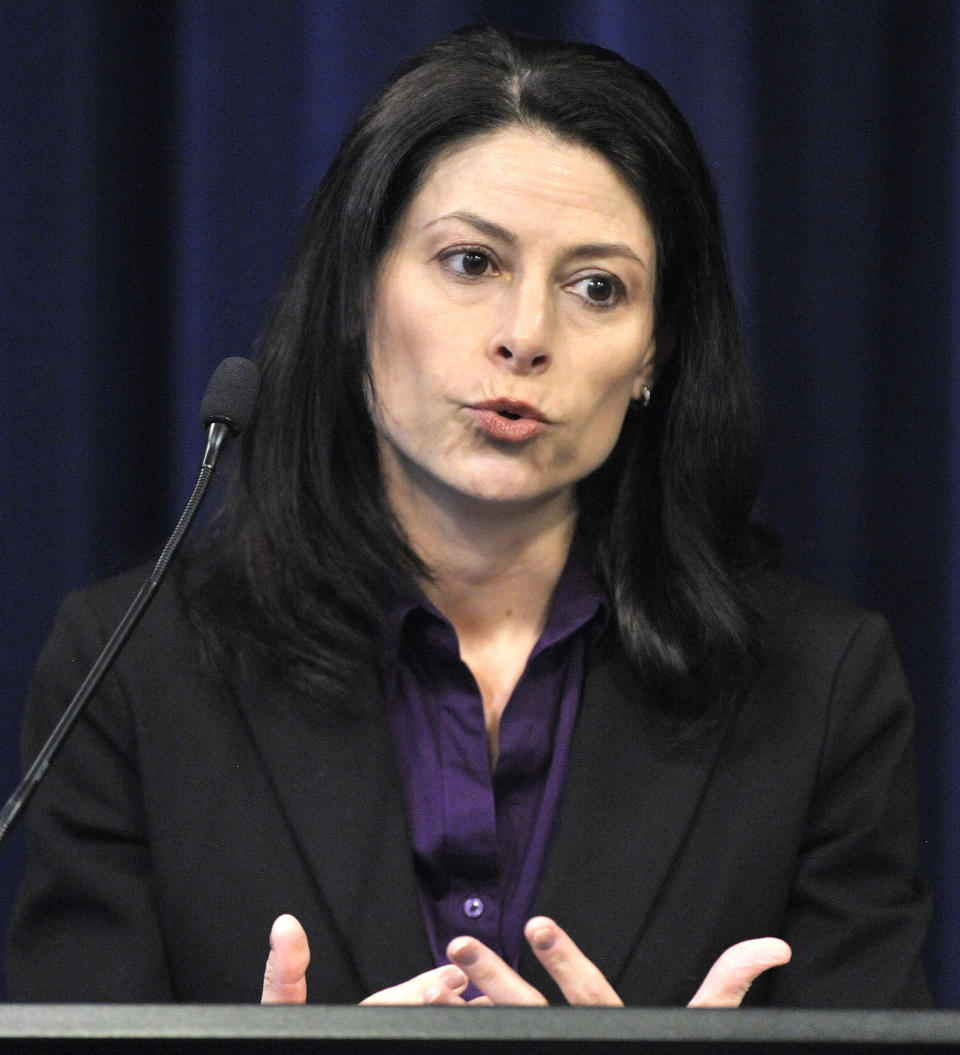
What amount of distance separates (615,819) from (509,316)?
41 centimetres

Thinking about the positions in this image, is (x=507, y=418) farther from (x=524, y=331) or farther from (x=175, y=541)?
(x=175, y=541)

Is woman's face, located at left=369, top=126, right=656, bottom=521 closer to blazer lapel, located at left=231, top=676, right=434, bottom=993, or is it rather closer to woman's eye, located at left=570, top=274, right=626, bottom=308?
woman's eye, located at left=570, top=274, right=626, bottom=308

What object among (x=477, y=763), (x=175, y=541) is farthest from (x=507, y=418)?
(x=175, y=541)

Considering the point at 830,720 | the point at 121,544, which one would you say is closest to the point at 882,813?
the point at 830,720

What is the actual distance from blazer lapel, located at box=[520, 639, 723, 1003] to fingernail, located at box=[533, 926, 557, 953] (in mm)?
258

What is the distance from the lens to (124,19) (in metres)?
1.59

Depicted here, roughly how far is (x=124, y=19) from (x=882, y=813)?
1064 millimetres

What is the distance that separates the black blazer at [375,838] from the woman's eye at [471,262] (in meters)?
0.34

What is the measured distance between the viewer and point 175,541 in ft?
3.02

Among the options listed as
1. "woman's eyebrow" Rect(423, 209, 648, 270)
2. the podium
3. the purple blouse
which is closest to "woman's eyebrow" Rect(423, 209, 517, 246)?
"woman's eyebrow" Rect(423, 209, 648, 270)

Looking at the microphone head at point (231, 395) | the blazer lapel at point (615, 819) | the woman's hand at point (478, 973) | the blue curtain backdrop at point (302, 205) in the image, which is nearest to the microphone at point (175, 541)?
→ the microphone head at point (231, 395)

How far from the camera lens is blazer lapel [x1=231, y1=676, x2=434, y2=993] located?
1179mm

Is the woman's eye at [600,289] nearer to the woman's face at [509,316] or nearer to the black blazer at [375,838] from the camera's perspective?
the woman's face at [509,316]

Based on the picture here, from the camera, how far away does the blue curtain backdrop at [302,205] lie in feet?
5.08
